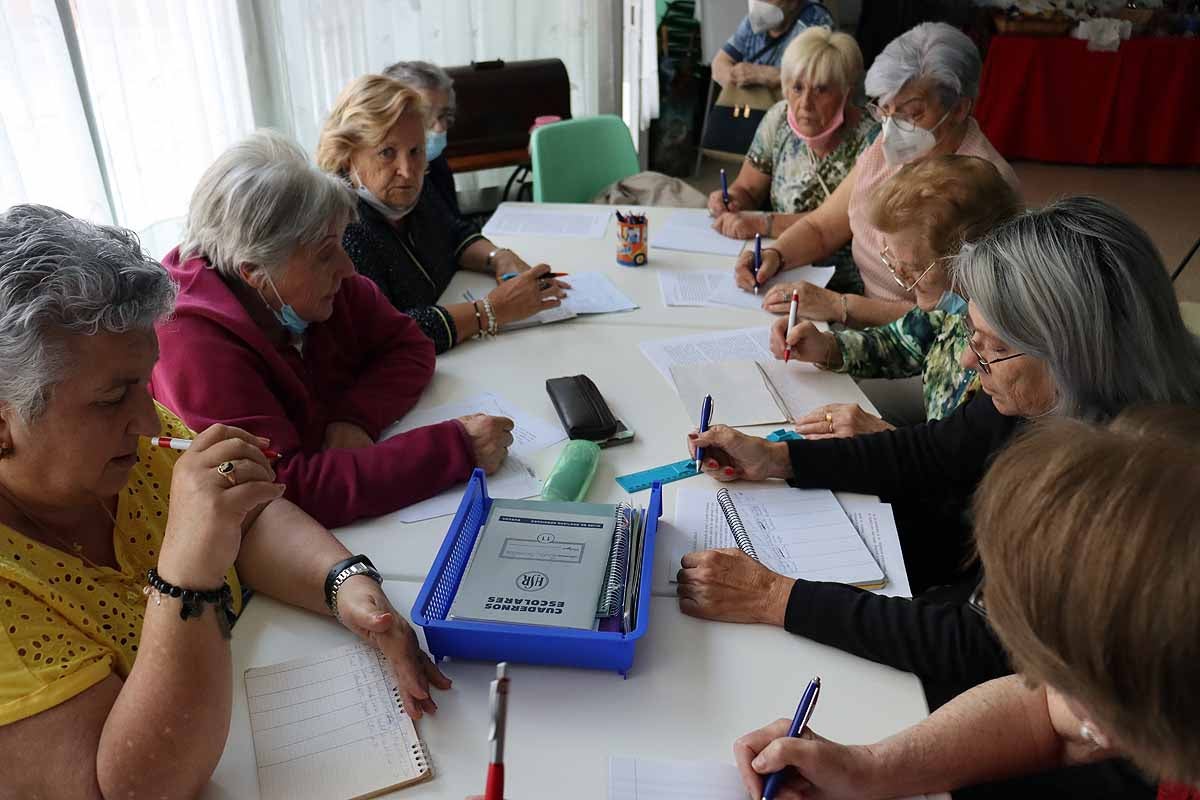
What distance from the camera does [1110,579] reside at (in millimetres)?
646

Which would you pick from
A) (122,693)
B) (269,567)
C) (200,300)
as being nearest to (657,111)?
(200,300)

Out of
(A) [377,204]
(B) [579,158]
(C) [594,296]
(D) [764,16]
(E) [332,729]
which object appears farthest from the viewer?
(D) [764,16]

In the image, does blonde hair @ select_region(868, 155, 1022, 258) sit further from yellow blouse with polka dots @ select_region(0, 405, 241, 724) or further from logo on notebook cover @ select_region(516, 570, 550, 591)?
yellow blouse with polka dots @ select_region(0, 405, 241, 724)

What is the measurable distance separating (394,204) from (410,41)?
215 cm

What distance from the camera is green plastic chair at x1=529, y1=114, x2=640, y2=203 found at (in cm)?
327

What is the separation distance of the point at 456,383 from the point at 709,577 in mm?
910

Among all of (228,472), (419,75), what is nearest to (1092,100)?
(419,75)

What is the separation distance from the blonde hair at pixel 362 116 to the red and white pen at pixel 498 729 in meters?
1.84

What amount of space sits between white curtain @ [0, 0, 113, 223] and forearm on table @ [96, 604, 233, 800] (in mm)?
1909

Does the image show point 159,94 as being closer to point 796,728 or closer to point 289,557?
point 289,557

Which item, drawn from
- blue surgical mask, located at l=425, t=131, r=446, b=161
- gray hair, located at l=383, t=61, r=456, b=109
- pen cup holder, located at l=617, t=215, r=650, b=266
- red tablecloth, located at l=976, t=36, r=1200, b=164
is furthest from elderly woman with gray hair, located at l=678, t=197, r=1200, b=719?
red tablecloth, located at l=976, t=36, r=1200, b=164

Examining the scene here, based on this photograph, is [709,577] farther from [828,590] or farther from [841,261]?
[841,261]

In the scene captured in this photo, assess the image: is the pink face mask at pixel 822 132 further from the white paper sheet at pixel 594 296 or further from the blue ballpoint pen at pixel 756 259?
the white paper sheet at pixel 594 296

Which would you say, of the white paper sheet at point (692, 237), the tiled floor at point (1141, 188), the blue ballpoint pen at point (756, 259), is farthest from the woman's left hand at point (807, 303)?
the tiled floor at point (1141, 188)
